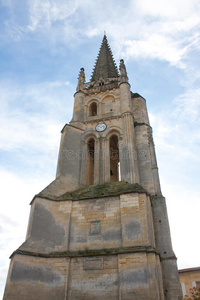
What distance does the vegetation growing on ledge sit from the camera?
11.8m

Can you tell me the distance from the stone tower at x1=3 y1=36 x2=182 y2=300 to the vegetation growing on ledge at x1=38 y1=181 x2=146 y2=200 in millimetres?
49

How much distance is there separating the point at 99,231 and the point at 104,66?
17.0m

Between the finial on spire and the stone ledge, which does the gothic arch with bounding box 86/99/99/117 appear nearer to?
the finial on spire

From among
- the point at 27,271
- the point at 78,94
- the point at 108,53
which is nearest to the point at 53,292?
the point at 27,271

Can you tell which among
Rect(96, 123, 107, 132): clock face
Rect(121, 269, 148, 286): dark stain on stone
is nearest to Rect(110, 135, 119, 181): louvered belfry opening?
Rect(96, 123, 107, 132): clock face

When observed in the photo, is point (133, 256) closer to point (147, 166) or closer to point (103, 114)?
point (147, 166)

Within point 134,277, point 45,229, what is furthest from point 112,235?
point 45,229

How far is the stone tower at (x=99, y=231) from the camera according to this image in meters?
9.48

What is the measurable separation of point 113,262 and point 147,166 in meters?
6.15

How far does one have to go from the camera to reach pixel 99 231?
11133mm

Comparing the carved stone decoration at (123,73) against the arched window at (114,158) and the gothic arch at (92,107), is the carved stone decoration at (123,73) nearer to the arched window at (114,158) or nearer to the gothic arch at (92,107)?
the gothic arch at (92,107)

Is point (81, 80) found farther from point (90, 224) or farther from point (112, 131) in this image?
point (90, 224)

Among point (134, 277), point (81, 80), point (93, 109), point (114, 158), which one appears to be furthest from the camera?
point (81, 80)

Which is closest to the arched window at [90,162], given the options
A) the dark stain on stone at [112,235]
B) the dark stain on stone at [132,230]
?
the dark stain on stone at [112,235]
